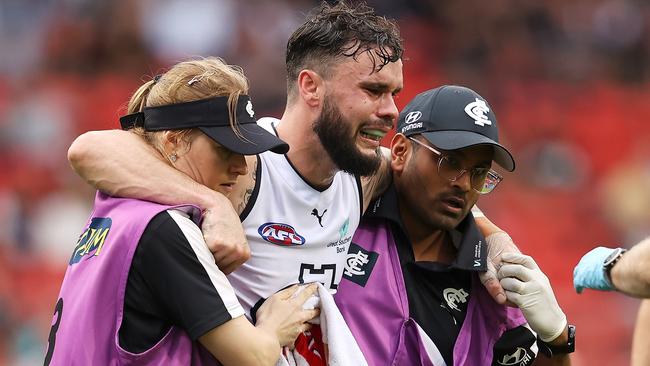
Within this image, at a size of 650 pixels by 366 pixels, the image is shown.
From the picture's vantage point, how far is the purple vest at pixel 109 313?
3.30m

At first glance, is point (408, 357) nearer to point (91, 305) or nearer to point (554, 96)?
point (91, 305)

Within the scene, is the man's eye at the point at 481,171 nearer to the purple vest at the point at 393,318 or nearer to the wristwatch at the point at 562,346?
the purple vest at the point at 393,318

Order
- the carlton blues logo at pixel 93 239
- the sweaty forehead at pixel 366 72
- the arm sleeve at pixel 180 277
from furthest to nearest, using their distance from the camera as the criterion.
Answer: the sweaty forehead at pixel 366 72 < the carlton blues logo at pixel 93 239 < the arm sleeve at pixel 180 277

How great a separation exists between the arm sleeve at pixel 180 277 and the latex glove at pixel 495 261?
1.12 m

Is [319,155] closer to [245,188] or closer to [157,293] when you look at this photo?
[245,188]

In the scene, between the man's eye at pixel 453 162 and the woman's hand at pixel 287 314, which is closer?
the woman's hand at pixel 287 314

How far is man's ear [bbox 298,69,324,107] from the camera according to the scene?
13.5 ft

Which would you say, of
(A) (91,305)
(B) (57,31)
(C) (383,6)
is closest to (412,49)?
(C) (383,6)

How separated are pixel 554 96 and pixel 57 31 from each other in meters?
4.82

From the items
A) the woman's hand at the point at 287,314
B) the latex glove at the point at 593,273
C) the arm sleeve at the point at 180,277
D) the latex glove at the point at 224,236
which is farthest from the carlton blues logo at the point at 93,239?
the latex glove at the point at 593,273

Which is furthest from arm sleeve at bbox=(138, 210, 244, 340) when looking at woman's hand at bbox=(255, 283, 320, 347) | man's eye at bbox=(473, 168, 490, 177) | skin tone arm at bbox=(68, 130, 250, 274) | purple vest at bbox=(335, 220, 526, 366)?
man's eye at bbox=(473, 168, 490, 177)

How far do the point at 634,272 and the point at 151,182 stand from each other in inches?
58.4

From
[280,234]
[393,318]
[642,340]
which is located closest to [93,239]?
[280,234]

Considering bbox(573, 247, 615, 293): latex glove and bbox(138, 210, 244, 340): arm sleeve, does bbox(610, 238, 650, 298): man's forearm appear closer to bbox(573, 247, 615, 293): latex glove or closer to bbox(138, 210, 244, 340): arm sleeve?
bbox(573, 247, 615, 293): latex glove
